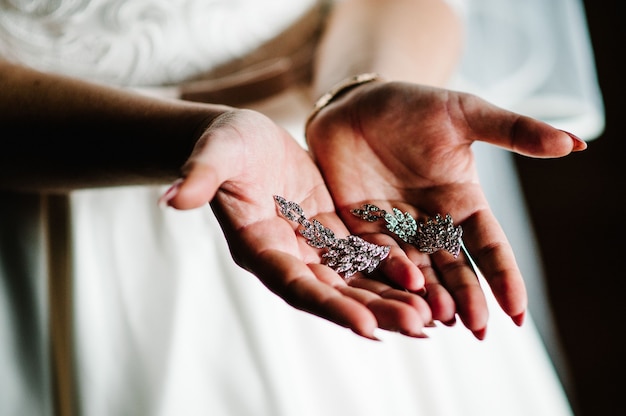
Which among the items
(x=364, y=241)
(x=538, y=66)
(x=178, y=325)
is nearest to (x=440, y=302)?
(x=364, y=241)

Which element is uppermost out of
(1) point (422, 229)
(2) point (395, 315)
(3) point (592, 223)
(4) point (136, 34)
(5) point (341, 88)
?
(4) point (136, 34)

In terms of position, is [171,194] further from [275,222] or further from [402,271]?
[402,271]

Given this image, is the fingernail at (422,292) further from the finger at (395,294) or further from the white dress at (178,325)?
the white dress at (178,325)

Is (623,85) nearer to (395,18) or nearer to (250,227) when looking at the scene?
(395,18)

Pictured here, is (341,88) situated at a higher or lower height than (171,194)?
higher

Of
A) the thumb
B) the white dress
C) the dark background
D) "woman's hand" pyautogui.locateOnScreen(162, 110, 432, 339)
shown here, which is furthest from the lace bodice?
the dark background

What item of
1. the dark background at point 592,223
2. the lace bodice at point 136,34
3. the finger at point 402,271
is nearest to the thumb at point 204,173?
the finger at point 402,271
